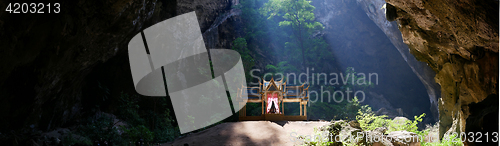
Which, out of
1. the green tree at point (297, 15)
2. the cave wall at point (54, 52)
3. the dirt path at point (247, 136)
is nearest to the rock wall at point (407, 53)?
the green tree at point (297, 15)

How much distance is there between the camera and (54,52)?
22.4ft

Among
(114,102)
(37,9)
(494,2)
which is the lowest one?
(114,102)

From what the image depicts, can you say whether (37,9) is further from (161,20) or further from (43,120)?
(161,20)

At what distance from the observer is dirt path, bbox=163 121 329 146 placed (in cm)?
786

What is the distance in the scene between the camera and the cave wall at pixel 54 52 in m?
5.80

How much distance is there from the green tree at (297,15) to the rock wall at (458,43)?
601 inches

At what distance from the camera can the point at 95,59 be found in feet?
29.3

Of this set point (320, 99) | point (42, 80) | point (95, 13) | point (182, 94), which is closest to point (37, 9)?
point (95, 13)

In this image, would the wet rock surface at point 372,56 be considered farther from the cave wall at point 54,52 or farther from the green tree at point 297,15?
the cave wall at point 54,52

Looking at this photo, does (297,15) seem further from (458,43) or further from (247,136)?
(458,43)

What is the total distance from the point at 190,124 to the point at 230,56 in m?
7.71

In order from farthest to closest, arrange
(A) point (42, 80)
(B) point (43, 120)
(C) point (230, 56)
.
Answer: (C) point (230, 56), (B) point (43, 120), (A) point (42, 80)

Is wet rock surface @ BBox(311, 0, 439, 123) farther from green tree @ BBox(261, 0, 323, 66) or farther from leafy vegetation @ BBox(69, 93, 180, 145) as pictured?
leafy vegetation @ BBox(69, 93, 180, 145)

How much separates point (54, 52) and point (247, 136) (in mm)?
5924
